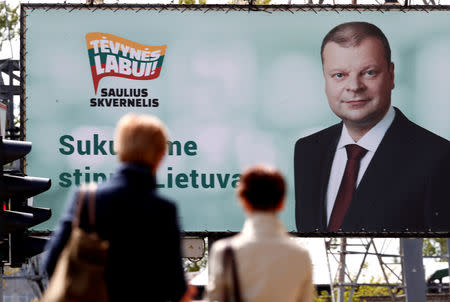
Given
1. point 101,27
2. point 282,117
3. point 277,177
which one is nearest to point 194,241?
point 282,117

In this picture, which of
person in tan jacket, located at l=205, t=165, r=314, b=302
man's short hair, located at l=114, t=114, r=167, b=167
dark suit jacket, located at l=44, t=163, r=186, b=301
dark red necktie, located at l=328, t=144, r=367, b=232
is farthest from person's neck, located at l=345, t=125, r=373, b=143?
dark suit jacket, located at l=44, t=163, r=186, b=301

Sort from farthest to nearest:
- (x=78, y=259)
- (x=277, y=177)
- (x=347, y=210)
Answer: (x=347, y=210)
(x=277, y=177)
(x=78, y=259)

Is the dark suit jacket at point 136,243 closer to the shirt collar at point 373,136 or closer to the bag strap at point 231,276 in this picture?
the bag strap at point 231,276

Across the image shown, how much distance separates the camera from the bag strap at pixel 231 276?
4.63 metres

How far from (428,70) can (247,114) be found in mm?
2912

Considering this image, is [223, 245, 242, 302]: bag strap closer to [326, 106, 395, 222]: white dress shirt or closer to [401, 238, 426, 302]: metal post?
[326, 106, 395, 222]: white dress shirt

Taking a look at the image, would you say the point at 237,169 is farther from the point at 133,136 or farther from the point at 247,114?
the point at 133,136

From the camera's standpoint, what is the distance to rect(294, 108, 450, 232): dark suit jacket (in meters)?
15.7

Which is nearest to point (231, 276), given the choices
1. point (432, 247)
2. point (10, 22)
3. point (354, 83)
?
point (354, 83)

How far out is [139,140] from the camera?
15.5 feet

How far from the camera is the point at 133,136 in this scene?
4715mm

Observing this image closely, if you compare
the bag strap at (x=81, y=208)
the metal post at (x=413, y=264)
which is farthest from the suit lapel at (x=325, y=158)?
the bag strap at (x=81, y=208)

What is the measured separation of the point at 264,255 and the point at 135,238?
58cm

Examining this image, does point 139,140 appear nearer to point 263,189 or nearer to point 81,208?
point 81,208
